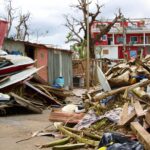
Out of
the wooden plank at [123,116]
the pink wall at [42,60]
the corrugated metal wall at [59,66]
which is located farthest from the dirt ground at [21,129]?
the corrugated metal wall at [59,66]

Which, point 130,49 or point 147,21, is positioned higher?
point 147,21

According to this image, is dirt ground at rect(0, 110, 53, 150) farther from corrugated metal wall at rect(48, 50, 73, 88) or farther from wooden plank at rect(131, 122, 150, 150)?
corrugated metal wall at rect(48, 50, 73, 88)

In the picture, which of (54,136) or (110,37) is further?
(110,37)

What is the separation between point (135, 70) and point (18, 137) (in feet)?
20.4

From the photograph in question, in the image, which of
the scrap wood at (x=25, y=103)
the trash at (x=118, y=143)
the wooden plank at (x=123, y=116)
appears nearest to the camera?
the trash at (x=118, y=143)

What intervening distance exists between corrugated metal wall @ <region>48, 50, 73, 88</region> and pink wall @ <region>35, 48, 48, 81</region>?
389mm

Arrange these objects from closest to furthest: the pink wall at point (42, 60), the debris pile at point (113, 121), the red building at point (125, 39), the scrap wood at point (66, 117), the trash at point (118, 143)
→ the trash at point (118, 143) < the debris pile at point (113, 121) < the scrap wood at point (66, 117) < the pink wall at point (42, 60) < the red building at point (125, 39)

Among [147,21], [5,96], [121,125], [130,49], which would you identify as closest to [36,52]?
[5,96]

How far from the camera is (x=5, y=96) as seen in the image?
14.1 meters

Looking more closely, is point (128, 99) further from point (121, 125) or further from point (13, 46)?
point (13, 46)

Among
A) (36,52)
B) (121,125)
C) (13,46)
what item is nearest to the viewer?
(121,125)

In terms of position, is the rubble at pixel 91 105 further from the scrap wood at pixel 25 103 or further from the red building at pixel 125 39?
the red building at pixel 125 39

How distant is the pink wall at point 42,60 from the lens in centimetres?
2464

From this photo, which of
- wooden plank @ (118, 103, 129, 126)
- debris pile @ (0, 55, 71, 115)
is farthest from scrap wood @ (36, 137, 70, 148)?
debris pile @ (0, 55, 71, 115)
